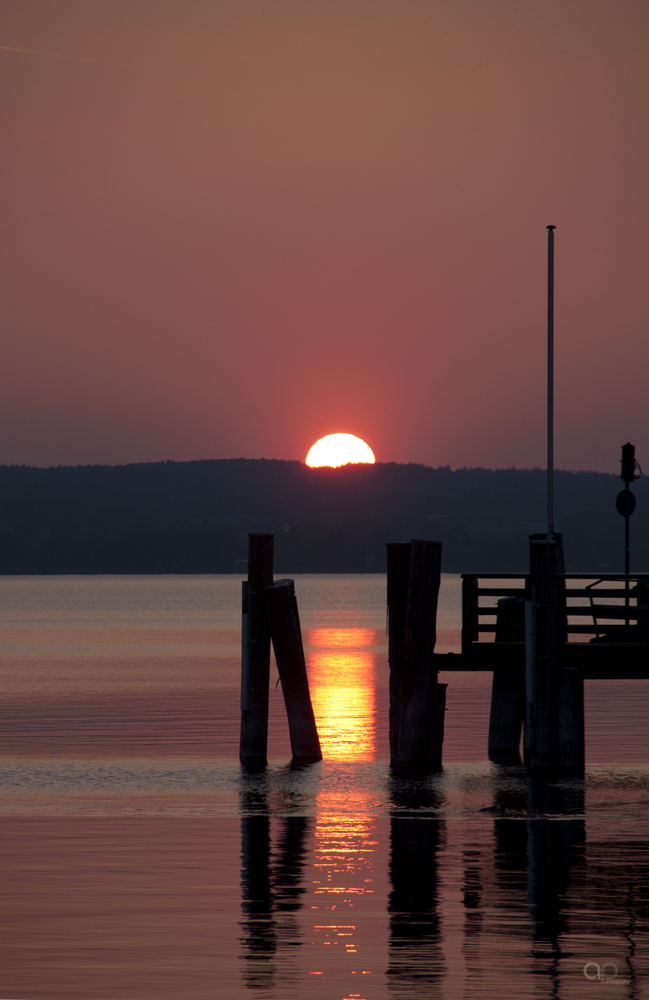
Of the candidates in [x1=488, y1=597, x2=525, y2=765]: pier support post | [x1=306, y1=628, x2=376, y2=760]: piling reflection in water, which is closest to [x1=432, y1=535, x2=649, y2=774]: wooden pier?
[x1=488, y1=597, x2=525, y2=765]: pier support post

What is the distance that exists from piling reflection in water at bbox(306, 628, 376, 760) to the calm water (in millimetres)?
249

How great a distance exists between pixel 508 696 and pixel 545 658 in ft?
15.3

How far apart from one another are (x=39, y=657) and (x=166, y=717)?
3495 centimetres

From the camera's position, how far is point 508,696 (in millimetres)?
24922

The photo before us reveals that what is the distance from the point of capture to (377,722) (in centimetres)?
3347

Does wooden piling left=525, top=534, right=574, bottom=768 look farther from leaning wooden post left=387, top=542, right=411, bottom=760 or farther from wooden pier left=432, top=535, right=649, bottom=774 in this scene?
leaning wooden post left=387, top=542, right=411, bottom=760

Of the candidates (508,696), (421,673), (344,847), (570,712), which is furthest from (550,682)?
(344,847)

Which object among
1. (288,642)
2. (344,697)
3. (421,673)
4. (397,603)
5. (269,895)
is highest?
(397,603)

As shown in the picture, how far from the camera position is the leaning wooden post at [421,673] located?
2108 cm

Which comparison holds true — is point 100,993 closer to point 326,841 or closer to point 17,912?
point 17,912

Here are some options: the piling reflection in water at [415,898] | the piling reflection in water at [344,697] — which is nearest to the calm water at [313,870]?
the piling reflection in water at [415,898]

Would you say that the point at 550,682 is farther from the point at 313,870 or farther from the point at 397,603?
the point at 313,870

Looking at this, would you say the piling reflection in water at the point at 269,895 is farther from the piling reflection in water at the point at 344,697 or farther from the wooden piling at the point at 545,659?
the piling reflection in water at the point at 344,697

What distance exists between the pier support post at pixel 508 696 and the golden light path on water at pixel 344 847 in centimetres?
248
